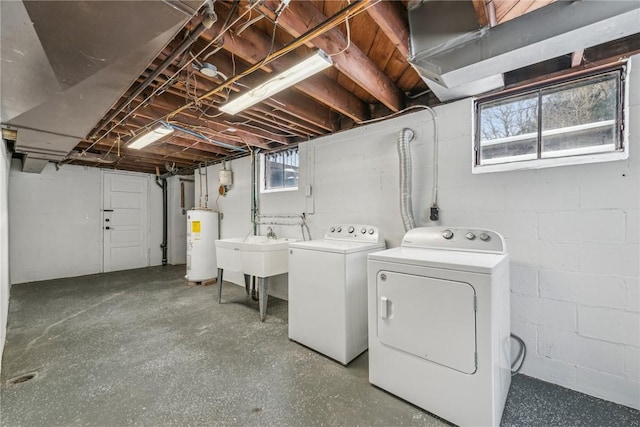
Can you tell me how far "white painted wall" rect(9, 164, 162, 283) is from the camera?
4621mm

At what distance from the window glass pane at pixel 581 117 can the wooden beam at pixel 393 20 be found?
4.23 feet

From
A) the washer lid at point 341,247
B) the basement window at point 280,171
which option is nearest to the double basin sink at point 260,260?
the washer lid at point 341,247

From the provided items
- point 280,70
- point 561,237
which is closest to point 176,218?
point 280,70

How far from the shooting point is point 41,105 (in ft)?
5.92

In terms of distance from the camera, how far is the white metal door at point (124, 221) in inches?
219

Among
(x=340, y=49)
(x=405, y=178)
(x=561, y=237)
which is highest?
(x=340, y=49)

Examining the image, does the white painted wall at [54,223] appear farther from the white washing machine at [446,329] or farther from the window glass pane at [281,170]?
the white washing machine at [446,329]

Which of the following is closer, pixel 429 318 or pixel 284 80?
pixel 429 318

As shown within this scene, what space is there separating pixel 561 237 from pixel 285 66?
7.57 feet

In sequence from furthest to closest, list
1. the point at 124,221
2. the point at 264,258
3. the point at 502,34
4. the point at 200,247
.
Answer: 1. the point at 124,221
2. the point at 200,247
3. the point at 264,258
4. the point at 502,34

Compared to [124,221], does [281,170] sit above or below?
above

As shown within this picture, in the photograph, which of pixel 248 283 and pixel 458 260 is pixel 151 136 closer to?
pixel 248 283

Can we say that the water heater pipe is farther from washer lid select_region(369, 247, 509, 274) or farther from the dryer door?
the dryer door

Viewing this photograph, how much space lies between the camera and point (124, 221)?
579 centimetres
